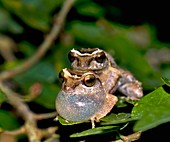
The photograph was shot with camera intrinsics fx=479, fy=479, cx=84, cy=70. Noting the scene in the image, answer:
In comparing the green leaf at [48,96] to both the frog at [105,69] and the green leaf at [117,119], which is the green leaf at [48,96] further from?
the green leaf at [117,119]

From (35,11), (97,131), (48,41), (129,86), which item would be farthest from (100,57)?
(35,11)

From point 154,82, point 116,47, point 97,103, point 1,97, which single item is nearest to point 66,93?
point 97,103

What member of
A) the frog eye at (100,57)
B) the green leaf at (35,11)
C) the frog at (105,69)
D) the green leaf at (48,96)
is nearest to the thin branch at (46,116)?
the green leaf at (48,96)

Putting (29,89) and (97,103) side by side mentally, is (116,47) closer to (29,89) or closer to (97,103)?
(29,89)

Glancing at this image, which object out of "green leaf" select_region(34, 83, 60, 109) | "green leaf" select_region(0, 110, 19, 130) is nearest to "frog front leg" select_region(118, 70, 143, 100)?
"green leaf" select_region(34, 83, 60, 109)

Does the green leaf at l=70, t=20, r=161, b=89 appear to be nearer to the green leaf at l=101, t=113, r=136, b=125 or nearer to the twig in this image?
the twig

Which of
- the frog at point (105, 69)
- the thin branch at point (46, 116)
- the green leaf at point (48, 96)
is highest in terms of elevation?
the green leaf at point (48, 96)

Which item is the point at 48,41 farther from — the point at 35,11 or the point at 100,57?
the point at 100,57
